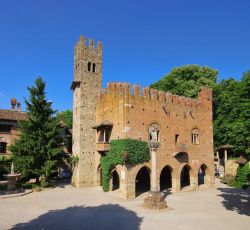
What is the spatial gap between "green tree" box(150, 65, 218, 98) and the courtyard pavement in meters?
20.6

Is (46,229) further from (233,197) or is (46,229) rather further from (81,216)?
(233,197)

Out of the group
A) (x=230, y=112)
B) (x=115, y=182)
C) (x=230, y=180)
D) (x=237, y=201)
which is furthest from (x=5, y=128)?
(x=230, y=112)

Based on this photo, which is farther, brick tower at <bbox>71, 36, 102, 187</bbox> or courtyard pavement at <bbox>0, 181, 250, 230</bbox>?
brick tower at <bbox>71, 36, 102, 187</bbox>

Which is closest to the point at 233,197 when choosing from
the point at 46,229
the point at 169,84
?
the point at 46,229

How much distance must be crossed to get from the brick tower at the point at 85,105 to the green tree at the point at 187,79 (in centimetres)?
1611

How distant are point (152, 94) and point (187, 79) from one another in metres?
19.8

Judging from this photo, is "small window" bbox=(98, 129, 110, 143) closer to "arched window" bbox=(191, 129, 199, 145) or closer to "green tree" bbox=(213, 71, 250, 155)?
"arched window" bbox=(191, 129, 199, 145)

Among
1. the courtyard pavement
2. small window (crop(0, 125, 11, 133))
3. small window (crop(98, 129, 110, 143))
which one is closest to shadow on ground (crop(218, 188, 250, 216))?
the courtyard pavement

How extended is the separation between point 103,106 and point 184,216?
47.6 ft

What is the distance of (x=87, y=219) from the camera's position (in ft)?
49.1

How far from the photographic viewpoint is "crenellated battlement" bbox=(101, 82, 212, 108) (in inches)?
914

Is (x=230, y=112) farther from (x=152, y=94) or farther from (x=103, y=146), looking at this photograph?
(x=103, y=146)

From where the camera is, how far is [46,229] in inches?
507

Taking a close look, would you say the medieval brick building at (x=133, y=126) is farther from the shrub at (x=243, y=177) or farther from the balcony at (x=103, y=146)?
the shrub at (x=243, y=177)
